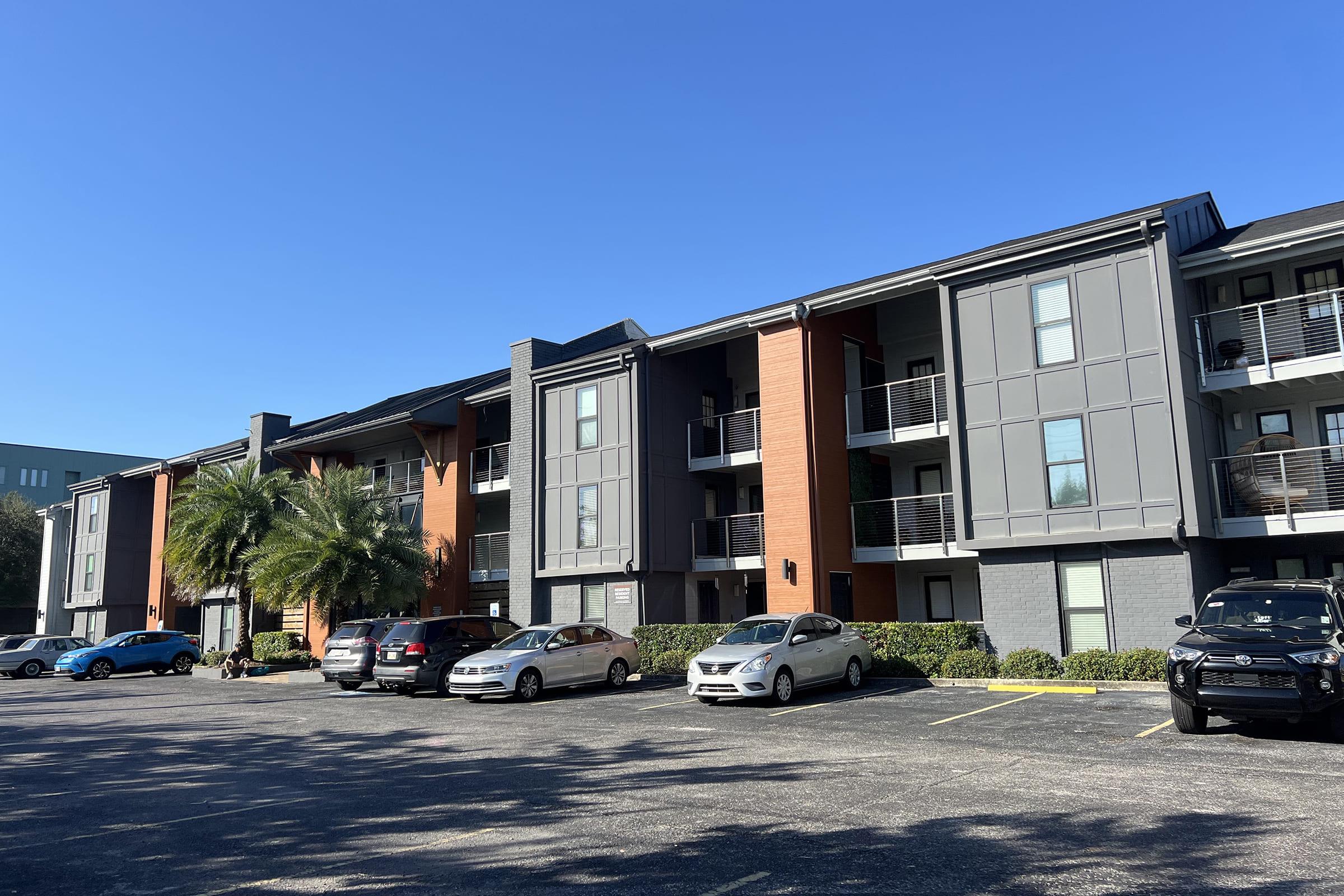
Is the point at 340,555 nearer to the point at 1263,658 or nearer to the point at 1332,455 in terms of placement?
the point at 1263,658

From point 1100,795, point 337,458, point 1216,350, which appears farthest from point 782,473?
point 337,458

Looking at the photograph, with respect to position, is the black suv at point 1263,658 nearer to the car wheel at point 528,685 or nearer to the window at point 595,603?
the car wheel at point 528,685

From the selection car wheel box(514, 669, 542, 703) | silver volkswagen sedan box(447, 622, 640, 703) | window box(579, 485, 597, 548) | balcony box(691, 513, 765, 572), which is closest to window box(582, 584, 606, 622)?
window box(579, 485, 597, 548)

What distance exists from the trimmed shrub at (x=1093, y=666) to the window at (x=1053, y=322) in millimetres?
5818

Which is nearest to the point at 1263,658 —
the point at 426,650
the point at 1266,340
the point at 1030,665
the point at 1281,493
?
the point at 1030,665

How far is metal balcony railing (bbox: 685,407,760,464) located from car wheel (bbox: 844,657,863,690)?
29.0ft

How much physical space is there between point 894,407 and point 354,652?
14367 millimetres

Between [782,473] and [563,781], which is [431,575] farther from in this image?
[563,781]

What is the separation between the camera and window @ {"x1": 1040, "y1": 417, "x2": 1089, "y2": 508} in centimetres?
1878

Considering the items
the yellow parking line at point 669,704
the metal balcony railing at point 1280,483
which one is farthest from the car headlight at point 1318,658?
the yellow parking line at point 669,704

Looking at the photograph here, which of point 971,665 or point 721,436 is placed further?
point 721,436

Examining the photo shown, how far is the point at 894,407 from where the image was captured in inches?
976

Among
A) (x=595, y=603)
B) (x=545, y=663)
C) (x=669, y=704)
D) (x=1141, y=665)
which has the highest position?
(x=595, y=603)

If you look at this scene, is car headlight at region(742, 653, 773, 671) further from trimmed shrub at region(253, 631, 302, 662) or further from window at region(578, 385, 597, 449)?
trimmed shrub at region(253, 631, 302, 662)
